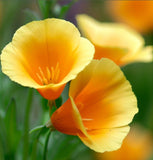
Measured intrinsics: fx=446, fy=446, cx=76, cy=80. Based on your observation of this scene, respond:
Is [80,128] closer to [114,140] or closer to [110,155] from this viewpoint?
[114,140]

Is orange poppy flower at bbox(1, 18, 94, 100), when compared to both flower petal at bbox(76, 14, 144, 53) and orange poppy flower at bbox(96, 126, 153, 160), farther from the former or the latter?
orange poppy flower at bbox(96, 126, 153, 160)

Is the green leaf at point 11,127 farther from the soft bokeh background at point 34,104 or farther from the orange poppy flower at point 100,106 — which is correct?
the orange poppy flower at point 100,106

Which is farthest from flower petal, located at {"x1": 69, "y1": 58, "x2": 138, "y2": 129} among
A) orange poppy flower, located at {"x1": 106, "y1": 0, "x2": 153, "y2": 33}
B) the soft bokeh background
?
orange poppy flower, located at {"x1": 106, "y1": 0, "x2": 153, "y2": 33}

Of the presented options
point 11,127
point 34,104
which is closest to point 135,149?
point 34,104

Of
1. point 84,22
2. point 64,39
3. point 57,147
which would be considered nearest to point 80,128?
point 64,39

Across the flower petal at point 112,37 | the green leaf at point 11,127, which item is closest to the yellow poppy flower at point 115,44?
the flower petal at point 112,37
